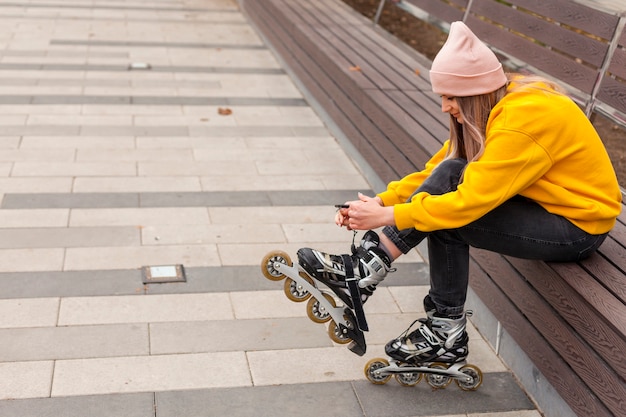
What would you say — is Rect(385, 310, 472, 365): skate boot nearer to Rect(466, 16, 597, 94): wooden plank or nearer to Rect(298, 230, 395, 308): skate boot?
Rect(298, 230, 395, 308): skate boot

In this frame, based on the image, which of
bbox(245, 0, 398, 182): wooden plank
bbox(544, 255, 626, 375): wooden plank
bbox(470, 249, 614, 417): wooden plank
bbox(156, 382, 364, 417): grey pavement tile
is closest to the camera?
bbox(544, 255, 626, 375): wooden plank

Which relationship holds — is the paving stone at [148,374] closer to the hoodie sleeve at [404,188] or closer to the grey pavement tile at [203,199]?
the hoodie sleeve at [404,188]

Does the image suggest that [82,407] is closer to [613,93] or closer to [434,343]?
[434,343]

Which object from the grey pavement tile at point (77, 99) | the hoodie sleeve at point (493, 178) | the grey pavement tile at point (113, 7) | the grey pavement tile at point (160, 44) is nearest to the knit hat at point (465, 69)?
the hoodie sleeve at point (493, 178)

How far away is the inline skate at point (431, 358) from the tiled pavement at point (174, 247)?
7 cm

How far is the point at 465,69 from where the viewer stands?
292 centimetres

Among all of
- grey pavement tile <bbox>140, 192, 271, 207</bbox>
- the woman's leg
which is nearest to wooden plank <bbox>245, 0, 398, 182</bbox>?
grey pavement tile <bbox>140, 192, 271, 207</bbox>

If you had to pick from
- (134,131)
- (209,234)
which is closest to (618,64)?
(209,234)

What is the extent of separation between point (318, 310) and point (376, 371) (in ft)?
1.13

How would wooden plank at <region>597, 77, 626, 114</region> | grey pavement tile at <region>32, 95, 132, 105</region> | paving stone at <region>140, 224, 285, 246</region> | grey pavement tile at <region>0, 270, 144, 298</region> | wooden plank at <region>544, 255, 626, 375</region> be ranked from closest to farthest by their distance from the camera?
1. wooden plank at <region>544, 255, 626, 375</region>
2. grey pavement tile at <region>0, 270, 144, 298</region>
3. wooden plank at <region>597, 77, 626, 114</region>
4. paving stone at <region>140, 224, 285, 246</region>
5. grey pavement tile at <region>32, 95, 132, 105</region>

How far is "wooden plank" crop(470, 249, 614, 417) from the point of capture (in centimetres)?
310

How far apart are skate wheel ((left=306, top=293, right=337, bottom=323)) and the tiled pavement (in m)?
0.28

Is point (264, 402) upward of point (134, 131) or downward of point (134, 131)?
upward

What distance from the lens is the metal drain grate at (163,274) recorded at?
426cm
